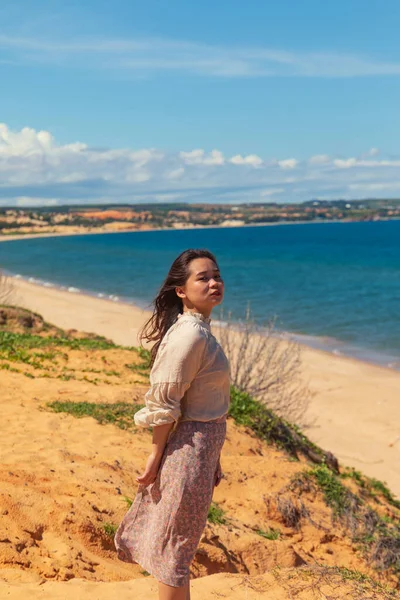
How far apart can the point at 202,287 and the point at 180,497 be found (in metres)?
1.14

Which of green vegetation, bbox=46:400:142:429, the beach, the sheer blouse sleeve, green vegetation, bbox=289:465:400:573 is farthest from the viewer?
the beach

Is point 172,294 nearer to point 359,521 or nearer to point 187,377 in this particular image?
point 187,377

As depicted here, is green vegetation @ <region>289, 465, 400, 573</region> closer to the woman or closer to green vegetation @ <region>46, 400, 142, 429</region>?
green vegetation @ <region>46, 400, 142, 429</region>

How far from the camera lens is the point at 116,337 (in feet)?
82.6

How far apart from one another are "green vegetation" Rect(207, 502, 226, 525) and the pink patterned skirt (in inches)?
101

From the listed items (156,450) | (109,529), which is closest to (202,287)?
(156,450)

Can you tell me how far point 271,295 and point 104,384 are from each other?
33639 millimetres

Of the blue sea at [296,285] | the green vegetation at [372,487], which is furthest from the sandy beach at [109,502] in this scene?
the blue sea at [296,285]

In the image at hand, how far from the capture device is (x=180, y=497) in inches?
140

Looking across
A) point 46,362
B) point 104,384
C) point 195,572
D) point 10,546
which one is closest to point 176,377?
point 10,546

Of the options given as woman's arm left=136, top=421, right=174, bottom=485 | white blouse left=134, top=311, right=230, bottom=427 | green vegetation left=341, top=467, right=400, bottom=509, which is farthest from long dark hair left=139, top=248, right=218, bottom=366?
green vegetation left=341, top=467, right=400, bottom=509

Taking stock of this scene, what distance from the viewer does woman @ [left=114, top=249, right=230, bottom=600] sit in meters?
3.50

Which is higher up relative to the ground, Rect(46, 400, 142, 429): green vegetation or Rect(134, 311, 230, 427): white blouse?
Rect(134, 311, 230, 427): white blouse

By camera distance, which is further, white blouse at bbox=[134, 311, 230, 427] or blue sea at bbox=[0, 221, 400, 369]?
blue sea at bbox=[0, 221, 400, 369]
